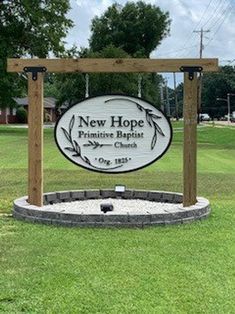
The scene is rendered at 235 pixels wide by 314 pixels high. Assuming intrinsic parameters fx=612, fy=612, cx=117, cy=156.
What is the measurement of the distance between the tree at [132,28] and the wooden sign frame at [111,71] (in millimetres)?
57212

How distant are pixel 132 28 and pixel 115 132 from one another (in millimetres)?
59496

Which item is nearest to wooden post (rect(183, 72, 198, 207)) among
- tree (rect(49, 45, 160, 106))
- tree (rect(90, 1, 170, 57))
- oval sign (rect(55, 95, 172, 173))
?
oval sign (rect(55, 95, 172, 173))

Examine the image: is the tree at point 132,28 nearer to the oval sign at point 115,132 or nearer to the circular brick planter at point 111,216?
the oval sign at point 115,132

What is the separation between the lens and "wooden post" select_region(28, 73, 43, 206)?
8.47 meters

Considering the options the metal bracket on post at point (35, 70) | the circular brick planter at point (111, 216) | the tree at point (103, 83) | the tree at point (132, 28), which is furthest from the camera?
the tree at point (132, 28)

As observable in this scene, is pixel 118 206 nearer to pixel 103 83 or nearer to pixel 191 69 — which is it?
pixel 191 69

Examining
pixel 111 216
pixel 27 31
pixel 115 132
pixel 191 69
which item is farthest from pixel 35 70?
pixel 27 31

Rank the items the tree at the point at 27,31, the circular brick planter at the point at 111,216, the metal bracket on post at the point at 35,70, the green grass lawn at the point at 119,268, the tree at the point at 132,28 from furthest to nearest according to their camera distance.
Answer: the tree at the point at 132,28 < the tree at the point at 27,31 < the metal bracket on post at the point at 35,70 < the circular brick planter at the point at 111,216 < the green grass lawn at the point at 119,268

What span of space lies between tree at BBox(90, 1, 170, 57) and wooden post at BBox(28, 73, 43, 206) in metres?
57.3

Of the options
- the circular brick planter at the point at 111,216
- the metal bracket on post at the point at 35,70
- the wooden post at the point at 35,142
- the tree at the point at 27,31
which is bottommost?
the circular brick planter at the point at 111,216

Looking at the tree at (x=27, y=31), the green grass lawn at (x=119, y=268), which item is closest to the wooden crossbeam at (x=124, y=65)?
the green grass lawn at (x=119, y=268)

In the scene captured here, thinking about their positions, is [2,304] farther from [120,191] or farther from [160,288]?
[120,191]

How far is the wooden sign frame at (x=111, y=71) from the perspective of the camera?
8406 millimetres

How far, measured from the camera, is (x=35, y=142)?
28.0 feet
